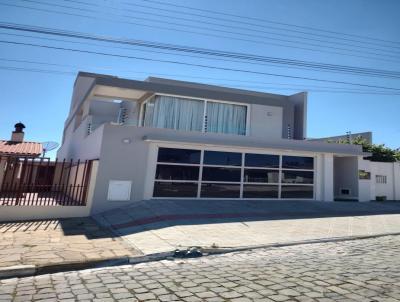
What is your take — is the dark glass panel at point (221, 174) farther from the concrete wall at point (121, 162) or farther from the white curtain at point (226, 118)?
the white curtain at point (226, 118)

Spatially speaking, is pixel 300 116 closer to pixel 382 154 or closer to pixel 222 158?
A: pixel 222 158

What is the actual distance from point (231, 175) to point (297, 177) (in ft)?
12.6

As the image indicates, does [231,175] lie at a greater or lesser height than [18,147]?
lesser

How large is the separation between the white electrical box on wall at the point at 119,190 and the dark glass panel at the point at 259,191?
550 cm

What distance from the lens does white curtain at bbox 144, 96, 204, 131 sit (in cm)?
1661

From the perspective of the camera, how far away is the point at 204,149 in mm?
14555

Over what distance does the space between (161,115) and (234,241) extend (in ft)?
32.2

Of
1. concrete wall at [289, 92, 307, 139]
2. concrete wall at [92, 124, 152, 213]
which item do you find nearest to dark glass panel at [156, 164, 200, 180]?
concrete wall at [92, 124, 152, 213]

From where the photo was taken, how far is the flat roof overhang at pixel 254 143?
13.8m

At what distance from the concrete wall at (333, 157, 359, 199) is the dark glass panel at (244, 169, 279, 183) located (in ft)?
19.2

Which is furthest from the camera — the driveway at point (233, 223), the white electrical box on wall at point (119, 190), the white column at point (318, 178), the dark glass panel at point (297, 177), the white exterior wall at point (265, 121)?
the white exterior wall at point (265, 121)

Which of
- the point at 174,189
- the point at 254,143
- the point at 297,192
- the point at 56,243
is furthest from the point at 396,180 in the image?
the point at 56,243

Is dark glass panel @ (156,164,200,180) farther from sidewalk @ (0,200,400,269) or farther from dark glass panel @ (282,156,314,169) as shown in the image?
dark glass panel @ (282,156,314,169)

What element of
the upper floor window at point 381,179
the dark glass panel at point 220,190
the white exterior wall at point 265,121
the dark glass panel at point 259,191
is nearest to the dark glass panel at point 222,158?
the dark glass panel at point 220,190
